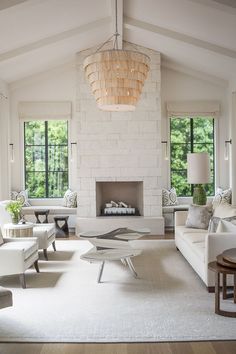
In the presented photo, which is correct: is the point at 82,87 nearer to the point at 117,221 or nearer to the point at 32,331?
the point at 117,221

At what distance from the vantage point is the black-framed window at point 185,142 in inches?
430

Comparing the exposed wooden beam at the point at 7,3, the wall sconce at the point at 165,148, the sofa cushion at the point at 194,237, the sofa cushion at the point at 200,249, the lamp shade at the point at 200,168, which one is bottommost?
the sofa cushion at the point at 200,249

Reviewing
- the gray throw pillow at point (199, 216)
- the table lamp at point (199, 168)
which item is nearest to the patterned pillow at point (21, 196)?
the table lamp at point (199, 168)

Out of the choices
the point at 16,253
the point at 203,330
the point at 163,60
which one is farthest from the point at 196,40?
the point at 203,330

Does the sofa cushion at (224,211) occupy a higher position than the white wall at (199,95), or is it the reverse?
the white wall at (199,95)

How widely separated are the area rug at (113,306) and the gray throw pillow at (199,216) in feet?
2.31

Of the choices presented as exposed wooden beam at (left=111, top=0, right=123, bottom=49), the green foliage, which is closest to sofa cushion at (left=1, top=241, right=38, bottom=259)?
the green foliage

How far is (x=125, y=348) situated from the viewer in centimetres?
372

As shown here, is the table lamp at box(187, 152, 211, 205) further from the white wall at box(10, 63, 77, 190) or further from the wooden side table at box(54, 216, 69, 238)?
the white wall at box(10, 63, 77, 190)

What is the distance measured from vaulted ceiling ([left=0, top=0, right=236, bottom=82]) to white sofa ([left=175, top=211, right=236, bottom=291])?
291 centimetres

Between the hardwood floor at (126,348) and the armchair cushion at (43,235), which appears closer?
the hardwood floor at (126,348)

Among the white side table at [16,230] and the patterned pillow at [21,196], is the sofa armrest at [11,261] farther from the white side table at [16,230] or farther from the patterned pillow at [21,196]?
the patterned pillow at [21,196]

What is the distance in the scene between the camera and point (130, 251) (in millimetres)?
6000

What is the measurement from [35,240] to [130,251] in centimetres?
133
